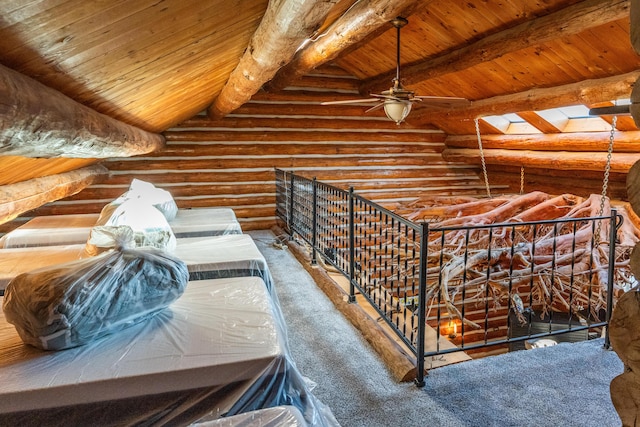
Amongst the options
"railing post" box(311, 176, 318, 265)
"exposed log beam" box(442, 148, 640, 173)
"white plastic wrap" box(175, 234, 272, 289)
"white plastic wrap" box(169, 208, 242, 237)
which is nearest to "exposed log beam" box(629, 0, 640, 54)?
"white plastic wrap" box(175, 234, 272, 289)

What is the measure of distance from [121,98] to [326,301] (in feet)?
8.33

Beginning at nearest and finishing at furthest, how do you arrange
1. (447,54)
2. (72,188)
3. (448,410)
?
Answer: (448,410) → (72,188) → (447,54)

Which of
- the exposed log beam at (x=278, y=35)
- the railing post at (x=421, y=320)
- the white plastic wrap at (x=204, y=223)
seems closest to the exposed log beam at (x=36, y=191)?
the white plastic wrap at (x=204, y=223)

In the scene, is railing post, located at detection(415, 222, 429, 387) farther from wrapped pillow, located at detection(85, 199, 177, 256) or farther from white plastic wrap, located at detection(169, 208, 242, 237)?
white plastic wrap, located at detection(169, 208, 242, 237)

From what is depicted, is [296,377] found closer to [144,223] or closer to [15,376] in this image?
[15,376]

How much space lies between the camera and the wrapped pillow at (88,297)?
178 centimetres

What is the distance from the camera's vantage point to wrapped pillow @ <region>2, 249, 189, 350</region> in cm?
178

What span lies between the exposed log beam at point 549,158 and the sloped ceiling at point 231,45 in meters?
1.60

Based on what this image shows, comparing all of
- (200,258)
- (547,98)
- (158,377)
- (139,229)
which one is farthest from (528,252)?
(158,377)

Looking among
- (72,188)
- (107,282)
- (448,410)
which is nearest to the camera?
(107,282)

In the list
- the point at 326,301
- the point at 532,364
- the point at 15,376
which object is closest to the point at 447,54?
the point at 326,301

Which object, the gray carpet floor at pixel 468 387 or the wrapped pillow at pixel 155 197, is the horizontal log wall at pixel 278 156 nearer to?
the wrapped pillow at pixel 155 197

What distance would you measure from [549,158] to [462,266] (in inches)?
149

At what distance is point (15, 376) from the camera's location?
1.63 meters
